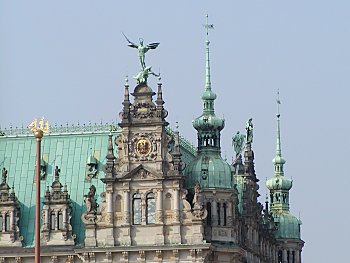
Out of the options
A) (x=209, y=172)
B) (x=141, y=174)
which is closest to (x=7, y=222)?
(x=141, y=174)

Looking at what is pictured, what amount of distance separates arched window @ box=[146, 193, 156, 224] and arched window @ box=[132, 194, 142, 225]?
0.58 meters

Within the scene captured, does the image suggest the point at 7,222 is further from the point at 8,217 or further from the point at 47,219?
the point at 47,219

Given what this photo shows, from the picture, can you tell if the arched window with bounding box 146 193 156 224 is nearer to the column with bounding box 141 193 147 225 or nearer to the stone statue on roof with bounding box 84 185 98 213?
the column with bounding box 141 193 147 225

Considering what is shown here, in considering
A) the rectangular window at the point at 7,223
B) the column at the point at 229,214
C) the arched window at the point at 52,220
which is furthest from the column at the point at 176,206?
the rectangular window at the point at 7,223

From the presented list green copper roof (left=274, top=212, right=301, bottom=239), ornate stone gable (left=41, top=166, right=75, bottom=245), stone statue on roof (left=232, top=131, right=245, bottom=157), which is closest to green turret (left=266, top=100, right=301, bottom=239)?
green copper roof (left=274, top=212, right=301, bottom=239)

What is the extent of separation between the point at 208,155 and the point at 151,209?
20.8 feet

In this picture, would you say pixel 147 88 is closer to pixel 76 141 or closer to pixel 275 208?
pixel 76 141

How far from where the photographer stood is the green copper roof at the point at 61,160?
114938 millimetres

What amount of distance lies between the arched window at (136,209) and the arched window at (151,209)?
1.91 ft

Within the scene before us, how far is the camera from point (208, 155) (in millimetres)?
113750

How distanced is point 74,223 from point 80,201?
1754mm

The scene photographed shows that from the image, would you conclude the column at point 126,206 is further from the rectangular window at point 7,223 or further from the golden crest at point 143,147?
the rectangular window at point 7,223

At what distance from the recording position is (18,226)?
375 ft

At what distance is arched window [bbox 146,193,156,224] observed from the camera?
110 metres
